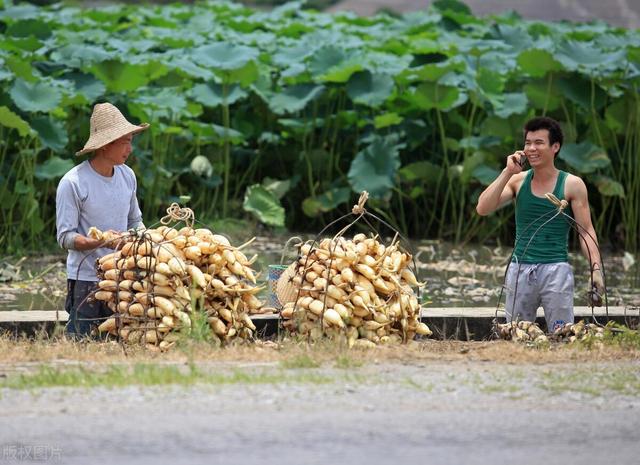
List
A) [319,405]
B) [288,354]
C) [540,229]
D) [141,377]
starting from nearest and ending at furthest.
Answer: [319,405] < [141,377] < [288,354] < [540,229]

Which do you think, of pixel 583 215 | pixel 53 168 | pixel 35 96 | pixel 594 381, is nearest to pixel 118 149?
pixel 583 215

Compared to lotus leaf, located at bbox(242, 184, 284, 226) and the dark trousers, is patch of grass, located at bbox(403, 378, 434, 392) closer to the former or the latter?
the dark trousers

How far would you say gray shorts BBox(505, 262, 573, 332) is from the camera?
7934 millimetres

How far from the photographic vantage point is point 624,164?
48.0ft

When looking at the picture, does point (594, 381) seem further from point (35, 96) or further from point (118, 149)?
point (35, 96)

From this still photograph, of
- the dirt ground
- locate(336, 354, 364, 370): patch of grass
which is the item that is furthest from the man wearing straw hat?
locate(336, 354, 364, 370): patch of grass

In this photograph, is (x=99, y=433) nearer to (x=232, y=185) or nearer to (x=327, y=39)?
(x=232, y=185)

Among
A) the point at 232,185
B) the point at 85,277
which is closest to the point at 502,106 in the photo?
the point at 232,185

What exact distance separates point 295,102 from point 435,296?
4513mm

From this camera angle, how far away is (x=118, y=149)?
305 inches

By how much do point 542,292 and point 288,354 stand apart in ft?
6.02

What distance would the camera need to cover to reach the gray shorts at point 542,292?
793 centimetres

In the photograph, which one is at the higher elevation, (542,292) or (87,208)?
(87,208)

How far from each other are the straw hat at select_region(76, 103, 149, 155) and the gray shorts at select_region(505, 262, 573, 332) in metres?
2.41
